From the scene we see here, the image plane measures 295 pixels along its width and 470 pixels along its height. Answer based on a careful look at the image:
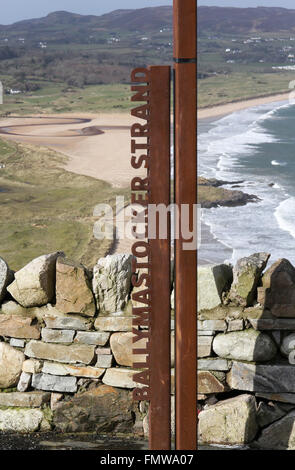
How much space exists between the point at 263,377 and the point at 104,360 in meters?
1.25

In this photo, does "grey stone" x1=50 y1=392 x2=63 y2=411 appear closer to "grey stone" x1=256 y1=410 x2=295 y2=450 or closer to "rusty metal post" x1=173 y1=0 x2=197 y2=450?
"rusty metal post" x1=173 y1=0 x2=197 y2=450

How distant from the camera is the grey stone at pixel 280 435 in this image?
578cm

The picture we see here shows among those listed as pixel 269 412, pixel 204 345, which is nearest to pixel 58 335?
pixel 204 345

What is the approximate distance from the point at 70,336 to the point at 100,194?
27.9 meters

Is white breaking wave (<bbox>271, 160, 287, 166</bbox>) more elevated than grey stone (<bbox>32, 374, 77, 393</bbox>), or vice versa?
grey stone (<bbox>32, 374, 77, 393</bbox>)

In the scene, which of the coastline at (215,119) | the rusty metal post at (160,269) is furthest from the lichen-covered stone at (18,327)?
the coastline at (215,119)

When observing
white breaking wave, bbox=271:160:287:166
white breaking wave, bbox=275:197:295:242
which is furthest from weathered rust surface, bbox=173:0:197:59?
white breaking wave, bbox=271:160:287:166

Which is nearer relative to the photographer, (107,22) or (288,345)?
(288,345)

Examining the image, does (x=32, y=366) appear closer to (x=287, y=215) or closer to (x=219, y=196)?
(x=287, y=215)

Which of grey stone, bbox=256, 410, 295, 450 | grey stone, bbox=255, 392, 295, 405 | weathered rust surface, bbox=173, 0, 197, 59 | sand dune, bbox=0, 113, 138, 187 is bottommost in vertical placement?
sand dune, bbox=0, 113, 138, 187

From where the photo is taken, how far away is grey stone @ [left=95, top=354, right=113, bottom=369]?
5.93m

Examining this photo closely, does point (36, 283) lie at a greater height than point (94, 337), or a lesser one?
greater

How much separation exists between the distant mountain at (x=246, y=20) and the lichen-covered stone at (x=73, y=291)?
13994cm

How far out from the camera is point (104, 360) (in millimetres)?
5945
